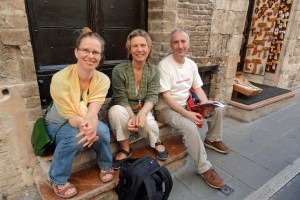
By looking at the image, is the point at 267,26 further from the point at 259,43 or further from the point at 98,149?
the point at 98,149

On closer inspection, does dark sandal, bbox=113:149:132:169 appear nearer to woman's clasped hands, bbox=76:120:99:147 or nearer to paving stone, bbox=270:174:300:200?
woman's clasped hands, bbox=76:120:99:147

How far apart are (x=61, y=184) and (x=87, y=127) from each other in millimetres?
536

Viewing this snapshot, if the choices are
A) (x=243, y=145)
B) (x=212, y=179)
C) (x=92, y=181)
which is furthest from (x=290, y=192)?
(x=92, y=181)

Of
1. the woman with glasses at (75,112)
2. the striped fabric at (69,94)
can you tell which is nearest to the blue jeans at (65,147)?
the woman with glasses at (75,112)

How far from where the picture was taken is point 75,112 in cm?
177

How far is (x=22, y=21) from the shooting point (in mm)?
1774

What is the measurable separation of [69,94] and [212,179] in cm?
159

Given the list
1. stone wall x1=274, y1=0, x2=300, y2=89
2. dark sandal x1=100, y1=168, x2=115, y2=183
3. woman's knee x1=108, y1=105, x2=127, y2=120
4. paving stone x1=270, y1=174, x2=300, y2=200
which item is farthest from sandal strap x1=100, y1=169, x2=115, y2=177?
stone wall x1=274, y1=0, x2=300, y2=89

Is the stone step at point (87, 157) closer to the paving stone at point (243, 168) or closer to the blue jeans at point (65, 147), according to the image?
the blue jeans at point (65, 147)

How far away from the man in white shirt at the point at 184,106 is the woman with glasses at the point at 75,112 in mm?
829

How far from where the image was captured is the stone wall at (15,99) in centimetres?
175

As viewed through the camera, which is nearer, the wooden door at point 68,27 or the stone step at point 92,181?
the stone step at point 92,181

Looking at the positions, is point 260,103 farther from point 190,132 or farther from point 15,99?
point 15,99

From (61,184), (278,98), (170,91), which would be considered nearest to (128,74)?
(170,91)
